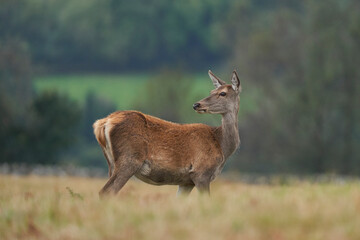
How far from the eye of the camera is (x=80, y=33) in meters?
92.9

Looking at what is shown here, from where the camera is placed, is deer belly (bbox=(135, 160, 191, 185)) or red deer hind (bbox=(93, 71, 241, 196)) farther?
deer belly (bbox=(135, 160, 191, 185))

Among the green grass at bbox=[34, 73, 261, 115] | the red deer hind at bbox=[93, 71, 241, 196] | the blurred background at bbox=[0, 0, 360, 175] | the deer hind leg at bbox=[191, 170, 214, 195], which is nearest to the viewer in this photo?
the red deer hind at bbox=[93, 71, 241, 196]

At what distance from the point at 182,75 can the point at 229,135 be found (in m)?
52.8

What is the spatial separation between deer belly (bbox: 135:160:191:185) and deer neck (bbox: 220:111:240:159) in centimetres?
94

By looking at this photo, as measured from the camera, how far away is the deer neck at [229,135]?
37.8ft

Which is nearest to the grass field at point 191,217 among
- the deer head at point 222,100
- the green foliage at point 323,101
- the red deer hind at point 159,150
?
the red deer hind at point 159,150

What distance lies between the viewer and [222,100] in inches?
460

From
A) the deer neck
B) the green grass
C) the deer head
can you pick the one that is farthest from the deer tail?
the green grass

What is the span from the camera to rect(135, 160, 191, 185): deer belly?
412 inches

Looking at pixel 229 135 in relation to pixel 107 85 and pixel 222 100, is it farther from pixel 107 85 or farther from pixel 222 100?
pixel 107 85

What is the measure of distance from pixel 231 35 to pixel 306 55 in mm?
24117

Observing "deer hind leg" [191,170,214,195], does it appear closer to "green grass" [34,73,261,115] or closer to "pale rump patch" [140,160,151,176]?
"pale rump patch" [140,160,151,176]

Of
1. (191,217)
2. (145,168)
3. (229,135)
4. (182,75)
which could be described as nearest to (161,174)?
(145,168)

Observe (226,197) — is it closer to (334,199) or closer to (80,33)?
(334,199)
